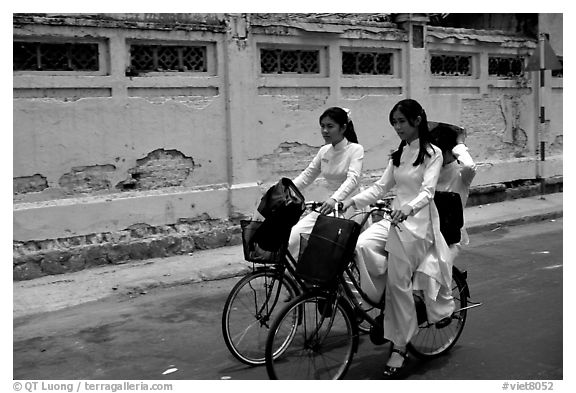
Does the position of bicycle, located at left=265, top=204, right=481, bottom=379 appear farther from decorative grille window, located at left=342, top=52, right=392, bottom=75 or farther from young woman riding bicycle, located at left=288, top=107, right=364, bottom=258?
decorative grille window, located at left=342, top=52, right=392, bottom=75

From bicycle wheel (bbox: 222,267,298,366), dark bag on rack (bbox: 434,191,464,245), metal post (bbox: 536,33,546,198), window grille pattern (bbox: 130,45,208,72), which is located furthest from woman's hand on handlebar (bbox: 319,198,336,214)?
metal post (bbox: 536,33,546,198)

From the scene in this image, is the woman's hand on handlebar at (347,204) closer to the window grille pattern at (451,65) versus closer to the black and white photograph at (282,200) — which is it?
the black and white photograph at (282,200)

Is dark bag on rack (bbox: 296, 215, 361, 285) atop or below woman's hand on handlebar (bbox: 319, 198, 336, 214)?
below

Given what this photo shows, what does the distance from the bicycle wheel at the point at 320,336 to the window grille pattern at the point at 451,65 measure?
748 cm

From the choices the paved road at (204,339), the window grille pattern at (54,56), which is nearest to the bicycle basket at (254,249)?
the paved road at (204,339)

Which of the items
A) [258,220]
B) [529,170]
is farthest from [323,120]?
[529,170]

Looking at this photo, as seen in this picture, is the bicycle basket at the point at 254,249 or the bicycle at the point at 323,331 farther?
the bicycle basket at the point at 254,249

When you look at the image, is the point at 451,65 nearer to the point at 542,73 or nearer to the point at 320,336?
the point at 542,73

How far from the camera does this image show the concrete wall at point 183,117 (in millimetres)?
7293

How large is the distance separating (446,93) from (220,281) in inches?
221

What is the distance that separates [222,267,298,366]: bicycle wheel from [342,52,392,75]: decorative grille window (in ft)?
17.4

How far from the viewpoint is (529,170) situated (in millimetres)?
12453

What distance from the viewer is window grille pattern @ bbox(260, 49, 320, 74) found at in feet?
29.4
